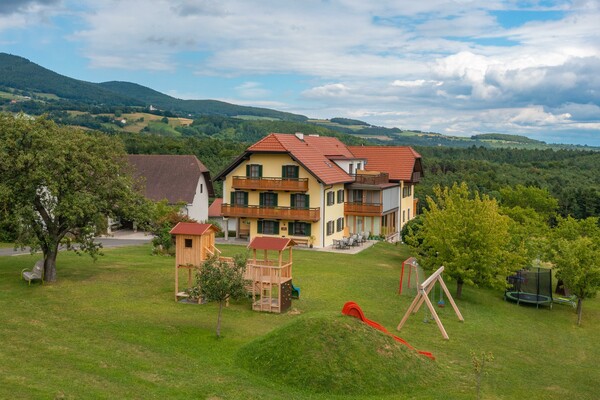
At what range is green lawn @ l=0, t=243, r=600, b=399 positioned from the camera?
49.2ft

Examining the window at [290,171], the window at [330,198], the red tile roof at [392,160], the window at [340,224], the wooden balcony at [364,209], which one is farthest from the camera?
the red tile roof at [392,160]

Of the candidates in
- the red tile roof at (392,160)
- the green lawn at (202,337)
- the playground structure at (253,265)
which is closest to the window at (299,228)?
the green lawn at (202,337)

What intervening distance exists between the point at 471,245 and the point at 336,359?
16.0 metres

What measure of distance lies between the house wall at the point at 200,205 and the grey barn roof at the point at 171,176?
2.06 ft

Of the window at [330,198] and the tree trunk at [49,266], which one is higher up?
the window at [330,198]

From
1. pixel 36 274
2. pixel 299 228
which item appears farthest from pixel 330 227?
pixel 36 274

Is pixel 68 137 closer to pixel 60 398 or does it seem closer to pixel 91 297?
pixel 91 297

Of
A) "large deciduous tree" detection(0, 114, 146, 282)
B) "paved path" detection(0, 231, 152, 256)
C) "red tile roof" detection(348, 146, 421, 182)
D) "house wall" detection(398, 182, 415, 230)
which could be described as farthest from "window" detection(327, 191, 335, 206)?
"large deciduous tree" detection(0, 114, 146, 282)

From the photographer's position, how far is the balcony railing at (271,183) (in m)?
42.8

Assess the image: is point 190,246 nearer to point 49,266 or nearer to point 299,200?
point 49,266

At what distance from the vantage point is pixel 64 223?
25.7 metres

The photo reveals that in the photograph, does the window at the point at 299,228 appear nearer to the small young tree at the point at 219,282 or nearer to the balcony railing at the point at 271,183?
the balcony railing at the point at 271,183

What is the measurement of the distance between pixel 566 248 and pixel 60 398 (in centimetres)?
2623

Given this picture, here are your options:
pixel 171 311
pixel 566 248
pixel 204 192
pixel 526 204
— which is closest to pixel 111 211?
pixel 171 311
